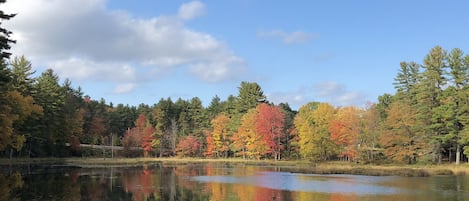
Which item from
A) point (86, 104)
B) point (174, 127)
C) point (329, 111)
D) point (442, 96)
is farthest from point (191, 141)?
point (442, 96)

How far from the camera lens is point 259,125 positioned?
77.2m

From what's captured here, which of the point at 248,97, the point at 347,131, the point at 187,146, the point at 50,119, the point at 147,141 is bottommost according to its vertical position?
the point at 187,146

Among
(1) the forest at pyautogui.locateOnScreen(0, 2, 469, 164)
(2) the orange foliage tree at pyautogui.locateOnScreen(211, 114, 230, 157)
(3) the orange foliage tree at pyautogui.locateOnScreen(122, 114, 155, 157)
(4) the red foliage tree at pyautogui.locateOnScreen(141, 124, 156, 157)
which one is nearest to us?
(1) the forest at pyautogui.locateOnScreen(0, 2, 469, 164)

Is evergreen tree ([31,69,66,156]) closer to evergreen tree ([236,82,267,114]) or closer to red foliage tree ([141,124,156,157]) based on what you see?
red foliage tree ([141,124,156,157])

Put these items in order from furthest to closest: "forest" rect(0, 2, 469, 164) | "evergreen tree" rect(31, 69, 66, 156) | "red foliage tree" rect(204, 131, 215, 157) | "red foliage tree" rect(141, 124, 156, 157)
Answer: "red foliage tree" rect(141, 124, 156, 157), "red foliage tree" rect(204, 131, 215, 157), "evergreen tree" rect(31, 69, 66, 156), "forest" rect(0, 2, 469, 164)

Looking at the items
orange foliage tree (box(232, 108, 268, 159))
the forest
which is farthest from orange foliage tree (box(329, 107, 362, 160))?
orange foliage tree (box(232, 108, 268, 159))

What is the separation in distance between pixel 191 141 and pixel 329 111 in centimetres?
3191

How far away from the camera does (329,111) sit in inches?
2721

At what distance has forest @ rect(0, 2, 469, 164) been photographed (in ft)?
178

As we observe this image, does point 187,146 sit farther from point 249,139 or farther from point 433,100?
point 433,100

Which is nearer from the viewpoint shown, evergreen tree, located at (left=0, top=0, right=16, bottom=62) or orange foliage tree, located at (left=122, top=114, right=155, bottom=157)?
evergreen tree, located at (left=0, top=0, right=16, bottom=62)

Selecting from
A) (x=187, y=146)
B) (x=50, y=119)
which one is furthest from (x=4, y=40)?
(x=187, y=146)

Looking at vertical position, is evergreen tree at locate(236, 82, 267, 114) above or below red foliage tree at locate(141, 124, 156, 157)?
above

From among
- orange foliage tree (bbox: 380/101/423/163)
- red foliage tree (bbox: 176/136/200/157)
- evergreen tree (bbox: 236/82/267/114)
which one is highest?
evergreen tree (bbox: 236/82/267/114)
